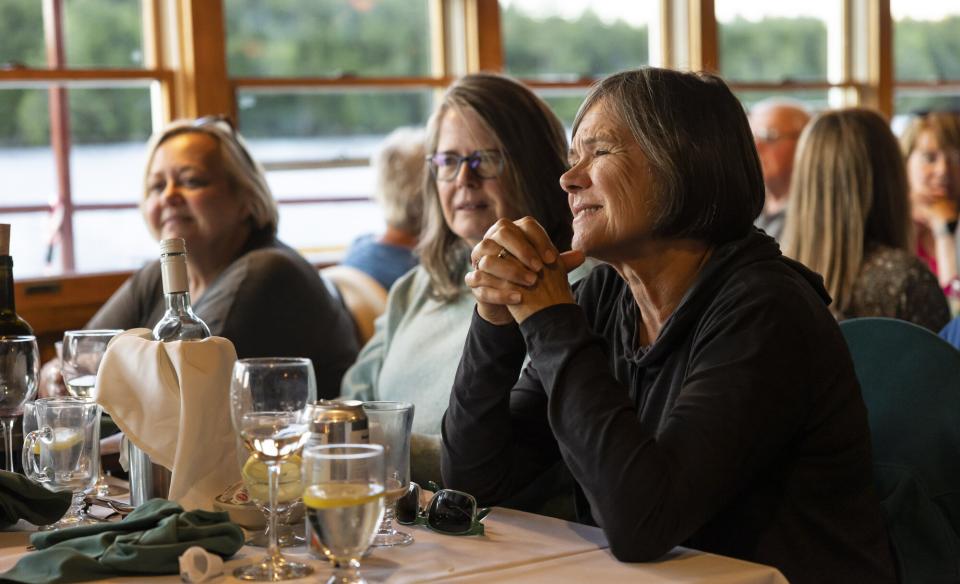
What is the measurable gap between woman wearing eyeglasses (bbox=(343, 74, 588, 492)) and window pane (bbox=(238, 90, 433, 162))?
233 cm

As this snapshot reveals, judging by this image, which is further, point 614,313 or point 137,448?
point 614,313

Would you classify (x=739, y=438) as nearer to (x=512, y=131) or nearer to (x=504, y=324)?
(x=504, y=324)

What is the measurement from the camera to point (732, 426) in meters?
1.47

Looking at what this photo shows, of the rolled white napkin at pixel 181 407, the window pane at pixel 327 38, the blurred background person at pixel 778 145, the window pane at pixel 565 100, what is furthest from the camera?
the window pane at pixel 565 100

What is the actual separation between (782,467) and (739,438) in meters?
0.17

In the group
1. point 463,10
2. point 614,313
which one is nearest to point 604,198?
point 614,313

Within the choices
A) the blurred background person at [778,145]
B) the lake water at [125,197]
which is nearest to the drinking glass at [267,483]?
the lake water at [125,197]

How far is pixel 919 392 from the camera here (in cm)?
189

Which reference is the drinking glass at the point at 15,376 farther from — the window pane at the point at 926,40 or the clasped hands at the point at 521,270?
the window pane at the point at 926,40

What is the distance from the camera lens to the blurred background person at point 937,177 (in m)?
4.92

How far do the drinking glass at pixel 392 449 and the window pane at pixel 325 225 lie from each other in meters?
3.47

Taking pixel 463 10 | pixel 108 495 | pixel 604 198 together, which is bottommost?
pixel 108 495

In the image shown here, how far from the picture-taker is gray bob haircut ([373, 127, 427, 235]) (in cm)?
432

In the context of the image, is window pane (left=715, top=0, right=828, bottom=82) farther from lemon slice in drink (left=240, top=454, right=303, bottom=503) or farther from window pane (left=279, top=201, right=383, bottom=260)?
lemon slice in drink (left=240, top=454, right=303, bottom=503)
